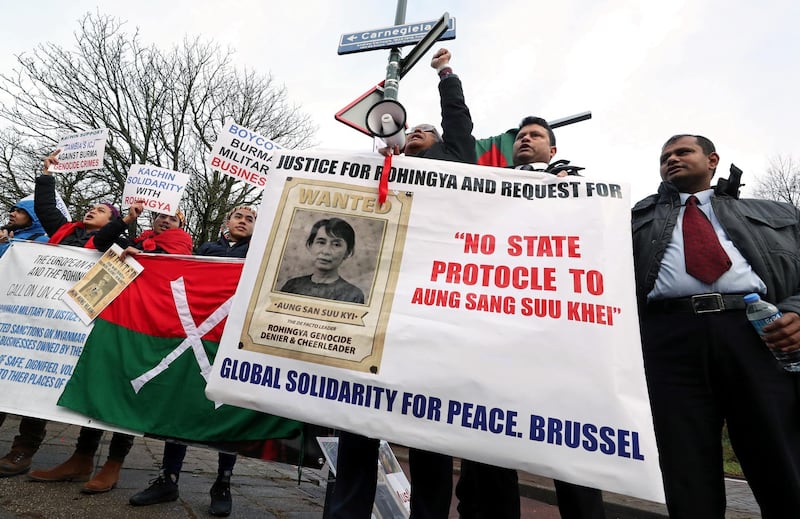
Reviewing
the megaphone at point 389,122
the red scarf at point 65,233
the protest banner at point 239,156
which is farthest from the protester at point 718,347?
Answer: the protest banner at point 239,156

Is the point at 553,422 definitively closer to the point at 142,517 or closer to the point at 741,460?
the point at 741,460

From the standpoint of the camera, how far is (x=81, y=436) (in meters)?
3.30

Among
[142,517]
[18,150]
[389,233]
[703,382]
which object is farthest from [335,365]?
[18,150]

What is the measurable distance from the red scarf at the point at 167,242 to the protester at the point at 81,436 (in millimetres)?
278

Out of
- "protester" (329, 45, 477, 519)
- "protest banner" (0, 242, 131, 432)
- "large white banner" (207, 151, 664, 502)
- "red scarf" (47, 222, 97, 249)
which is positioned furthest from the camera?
"red scarf" (47, 222, 97, 249)

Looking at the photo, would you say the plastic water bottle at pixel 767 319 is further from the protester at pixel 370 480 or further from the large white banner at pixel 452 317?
the protester at pixel 370 480

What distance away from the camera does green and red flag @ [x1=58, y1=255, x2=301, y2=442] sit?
283cm

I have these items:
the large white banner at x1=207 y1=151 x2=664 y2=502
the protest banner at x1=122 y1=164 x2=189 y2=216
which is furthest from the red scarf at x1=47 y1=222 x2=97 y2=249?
the large white banner at x1=207 y1=151 x2=664 y2=502

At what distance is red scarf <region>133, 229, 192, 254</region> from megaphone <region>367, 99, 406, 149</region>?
232 centimetres

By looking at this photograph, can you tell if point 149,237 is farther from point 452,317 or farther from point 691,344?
point 691,344

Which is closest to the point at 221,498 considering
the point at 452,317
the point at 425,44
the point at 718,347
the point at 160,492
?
the point at 160,492

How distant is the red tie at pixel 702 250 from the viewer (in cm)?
195

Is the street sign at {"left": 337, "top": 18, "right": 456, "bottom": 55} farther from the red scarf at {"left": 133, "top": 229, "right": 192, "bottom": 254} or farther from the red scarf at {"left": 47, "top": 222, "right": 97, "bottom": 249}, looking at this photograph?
the red scarf at {"left": 47, "top": 222, "right": 97, "bottom": 249}

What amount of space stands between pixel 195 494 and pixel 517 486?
2.35 metres
